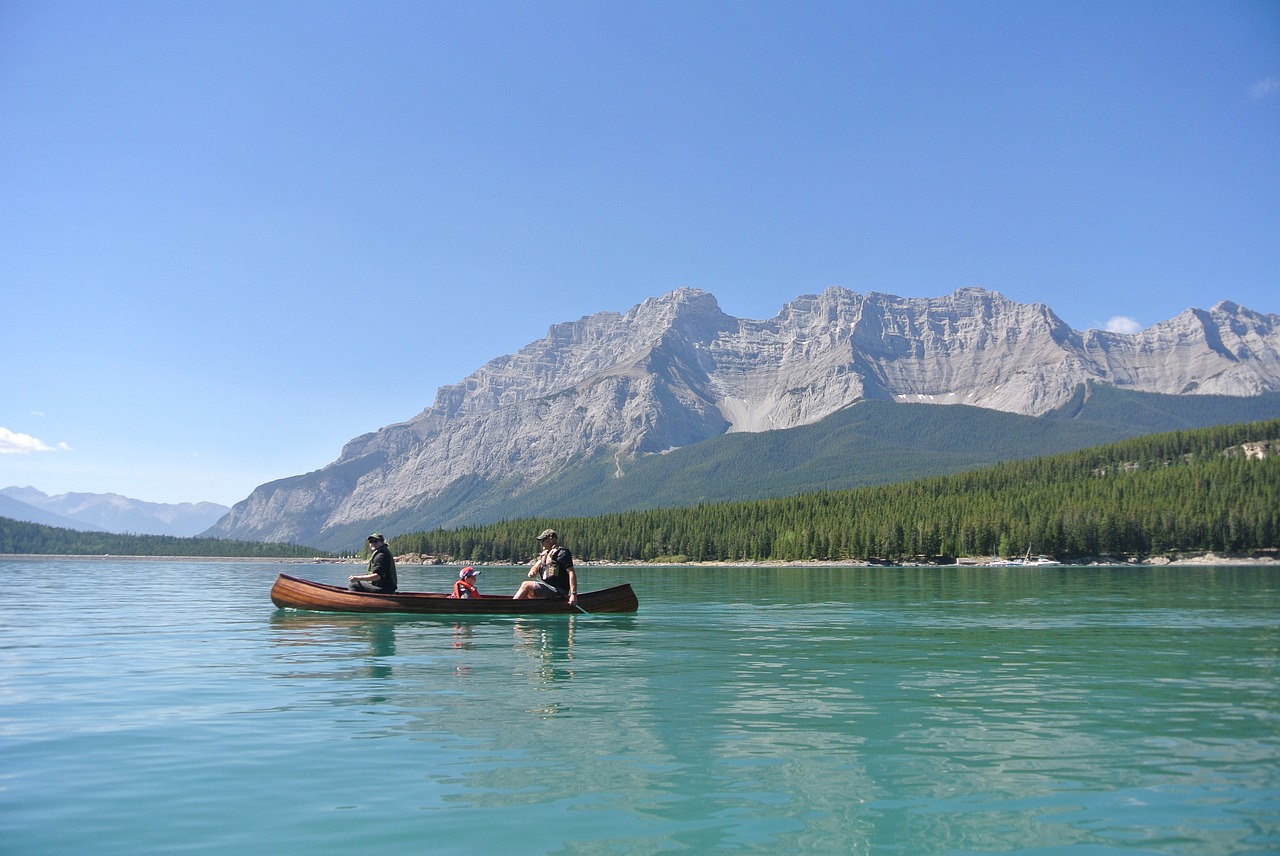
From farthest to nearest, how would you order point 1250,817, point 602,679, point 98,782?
1. point 602,679
2. point 98,782
3. point 1250,817

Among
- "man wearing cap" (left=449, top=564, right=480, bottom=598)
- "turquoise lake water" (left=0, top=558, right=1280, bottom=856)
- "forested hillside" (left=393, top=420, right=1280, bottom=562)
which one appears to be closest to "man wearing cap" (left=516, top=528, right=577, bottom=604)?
→ "man wearing cap" (left=449, top=564, right=480, bottom=598)

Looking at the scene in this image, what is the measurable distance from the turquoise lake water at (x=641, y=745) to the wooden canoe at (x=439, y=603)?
27.5 feet

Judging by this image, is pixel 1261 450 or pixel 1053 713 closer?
pixel 1053 713

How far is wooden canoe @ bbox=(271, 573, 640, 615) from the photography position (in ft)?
136

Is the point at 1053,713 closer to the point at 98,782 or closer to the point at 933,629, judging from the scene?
the point at 98,782

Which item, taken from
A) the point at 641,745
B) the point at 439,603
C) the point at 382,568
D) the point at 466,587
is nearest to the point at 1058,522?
the point at 466,587

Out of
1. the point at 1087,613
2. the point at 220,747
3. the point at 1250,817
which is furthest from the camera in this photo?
the point at 1087,613

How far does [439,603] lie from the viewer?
42.1 metres

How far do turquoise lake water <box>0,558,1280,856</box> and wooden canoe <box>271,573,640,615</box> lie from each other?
8.38 meters

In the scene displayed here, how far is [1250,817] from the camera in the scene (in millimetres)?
11484

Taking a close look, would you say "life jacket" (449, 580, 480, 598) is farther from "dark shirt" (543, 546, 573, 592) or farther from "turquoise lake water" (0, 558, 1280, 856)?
"turquoise lake water" (0, 558, 1280, 856)

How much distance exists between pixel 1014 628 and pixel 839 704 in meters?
22.3

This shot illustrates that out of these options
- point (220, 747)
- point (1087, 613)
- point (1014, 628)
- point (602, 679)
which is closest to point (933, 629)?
point (1014, 628)

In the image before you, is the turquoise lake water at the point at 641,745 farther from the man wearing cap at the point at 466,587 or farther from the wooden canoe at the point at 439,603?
the man wearing cap at the point at 466,587
